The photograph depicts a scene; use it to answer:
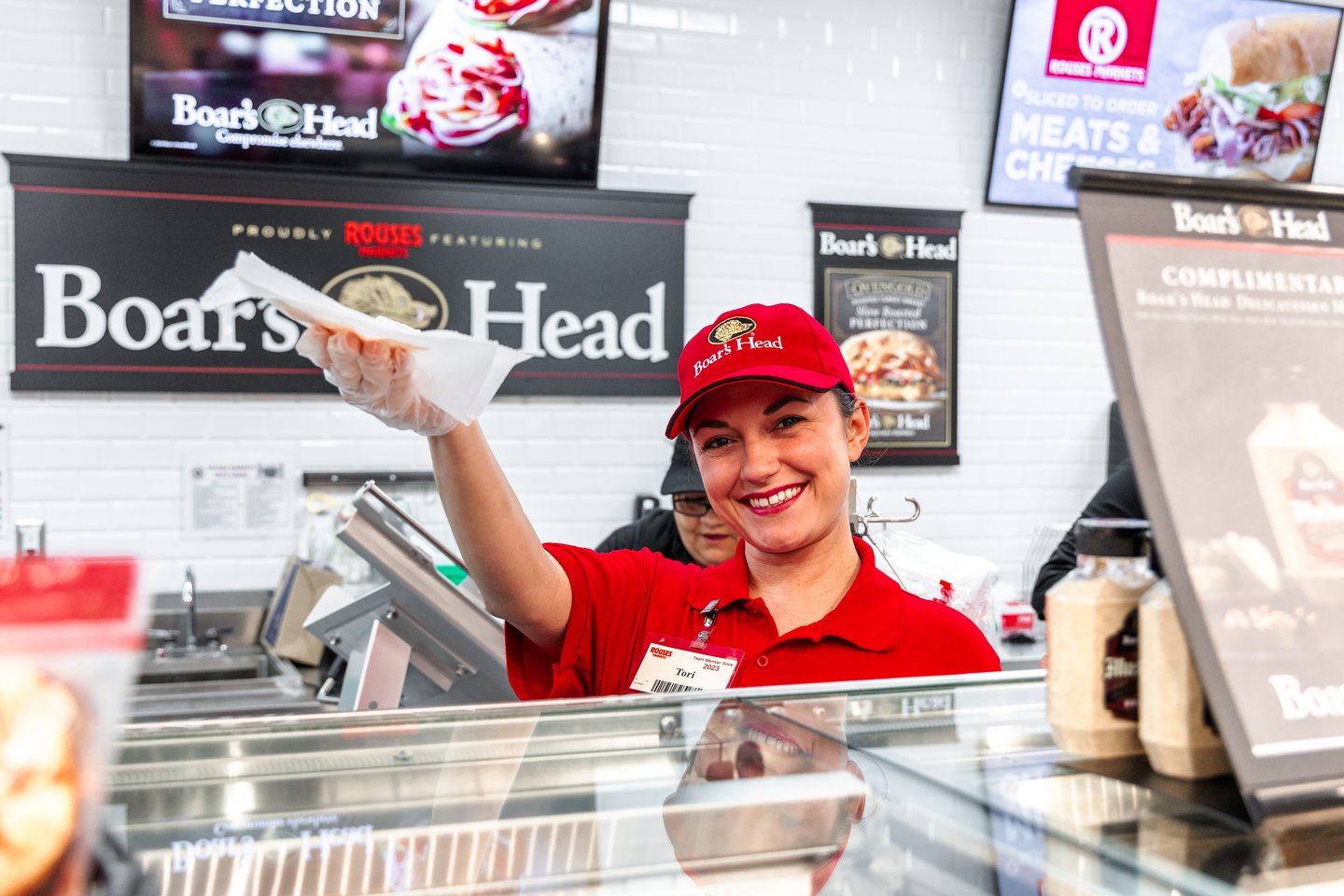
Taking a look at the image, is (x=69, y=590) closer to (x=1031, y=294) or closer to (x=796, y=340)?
(x=796, y=340)

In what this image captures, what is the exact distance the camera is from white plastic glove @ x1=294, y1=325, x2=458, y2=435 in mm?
1148

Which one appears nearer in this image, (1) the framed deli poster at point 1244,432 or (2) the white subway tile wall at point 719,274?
(1) the framed deli poster at point 1244,432

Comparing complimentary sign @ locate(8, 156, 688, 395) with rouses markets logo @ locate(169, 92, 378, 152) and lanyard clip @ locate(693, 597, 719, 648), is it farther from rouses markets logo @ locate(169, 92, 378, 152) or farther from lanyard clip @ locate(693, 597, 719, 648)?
lanyard clip @ locate(693, 597, 719, 648)

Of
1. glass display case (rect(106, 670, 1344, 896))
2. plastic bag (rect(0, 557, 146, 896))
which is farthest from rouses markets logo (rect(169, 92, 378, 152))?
plastic bag (rect(0, 557, 146, 896))

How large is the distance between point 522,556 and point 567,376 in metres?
2.93

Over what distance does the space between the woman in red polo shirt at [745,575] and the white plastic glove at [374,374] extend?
0.20 metres

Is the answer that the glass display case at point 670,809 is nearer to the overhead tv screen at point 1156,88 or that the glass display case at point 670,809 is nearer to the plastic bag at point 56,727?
the plastic bag at point 56,727

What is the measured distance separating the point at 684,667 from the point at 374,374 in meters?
A: 0.56

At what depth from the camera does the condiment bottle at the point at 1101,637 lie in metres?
0.79

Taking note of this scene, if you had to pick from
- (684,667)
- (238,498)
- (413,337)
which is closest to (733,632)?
(684,667)

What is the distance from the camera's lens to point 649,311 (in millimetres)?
4566

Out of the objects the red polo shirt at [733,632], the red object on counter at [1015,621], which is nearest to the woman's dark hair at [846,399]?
the red polo shirt at [733,632]

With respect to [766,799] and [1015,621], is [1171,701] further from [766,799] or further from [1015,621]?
[1015,621]

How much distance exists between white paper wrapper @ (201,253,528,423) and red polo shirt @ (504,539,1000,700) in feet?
1.80
